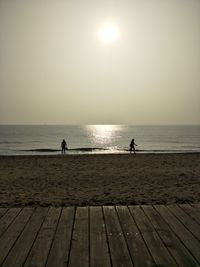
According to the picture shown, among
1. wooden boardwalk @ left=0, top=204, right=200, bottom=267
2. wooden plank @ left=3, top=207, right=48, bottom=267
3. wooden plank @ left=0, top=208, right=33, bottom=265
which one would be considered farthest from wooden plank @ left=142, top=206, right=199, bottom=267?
wooden plank @ left=0, top=208, right=33, bottom=265

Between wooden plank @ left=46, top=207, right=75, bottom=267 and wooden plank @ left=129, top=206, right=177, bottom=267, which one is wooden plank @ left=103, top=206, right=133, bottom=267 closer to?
wooden plank @ left=129, top=206, right=177, bottom=267

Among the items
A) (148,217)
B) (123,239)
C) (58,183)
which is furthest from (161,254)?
(58,183)

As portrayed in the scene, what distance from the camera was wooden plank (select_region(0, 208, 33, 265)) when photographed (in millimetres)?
3648

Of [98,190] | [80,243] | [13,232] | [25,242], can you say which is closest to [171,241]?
[80,243]

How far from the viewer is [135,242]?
387 cm

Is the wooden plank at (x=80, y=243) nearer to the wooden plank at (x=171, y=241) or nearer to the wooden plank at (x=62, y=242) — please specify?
the wooden plank at (x=62, y=242)

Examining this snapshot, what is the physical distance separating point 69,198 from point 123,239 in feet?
17.5

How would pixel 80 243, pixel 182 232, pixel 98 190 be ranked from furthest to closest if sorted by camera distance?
pixel 98 190 < pixel 182 232 < pixel 80 243

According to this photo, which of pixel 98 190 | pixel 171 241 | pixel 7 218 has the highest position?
pixel 7 218

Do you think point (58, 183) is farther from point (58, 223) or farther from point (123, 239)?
point (123, 239)

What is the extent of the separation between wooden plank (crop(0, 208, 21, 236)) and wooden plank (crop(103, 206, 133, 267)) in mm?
1468

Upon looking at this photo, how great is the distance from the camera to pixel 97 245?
379 centimetres

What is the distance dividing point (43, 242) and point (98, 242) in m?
0.68

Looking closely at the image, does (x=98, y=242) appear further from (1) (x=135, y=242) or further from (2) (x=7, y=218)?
(2) (x=7, y=218)
